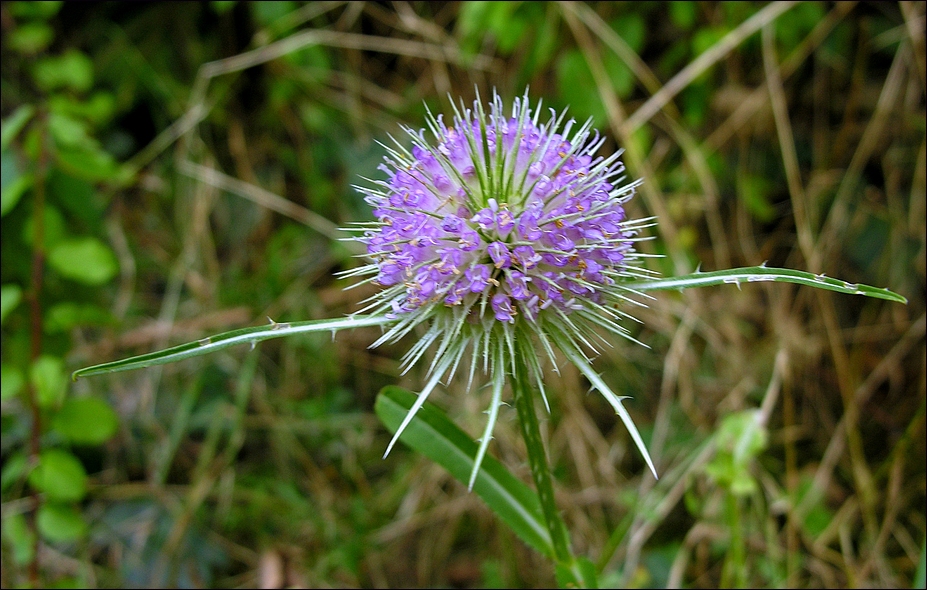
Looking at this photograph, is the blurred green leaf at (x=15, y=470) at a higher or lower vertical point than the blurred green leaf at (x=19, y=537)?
higher

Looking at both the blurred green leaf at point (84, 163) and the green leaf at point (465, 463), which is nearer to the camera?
the green leaf at point (465, 463)

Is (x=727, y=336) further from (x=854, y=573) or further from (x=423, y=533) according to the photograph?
(x=423, y=533)

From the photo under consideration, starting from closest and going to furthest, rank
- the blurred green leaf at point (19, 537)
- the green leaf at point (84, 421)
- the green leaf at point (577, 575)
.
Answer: the green leaf at point (577, 575) < the blurred green leaf at point (19, 537) < the green leaf at point (84, 421)

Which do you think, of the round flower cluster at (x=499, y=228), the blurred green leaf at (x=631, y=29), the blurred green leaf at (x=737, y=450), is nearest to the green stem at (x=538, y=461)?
the round flower cluster at (x=499, y=228)

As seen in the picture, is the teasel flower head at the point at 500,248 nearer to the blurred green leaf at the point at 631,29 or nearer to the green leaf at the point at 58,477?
the green leaf at the point at 58,477

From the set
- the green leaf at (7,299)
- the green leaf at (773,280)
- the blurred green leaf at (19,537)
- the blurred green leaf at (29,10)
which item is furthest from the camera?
the blurred green leaf at (29,10)

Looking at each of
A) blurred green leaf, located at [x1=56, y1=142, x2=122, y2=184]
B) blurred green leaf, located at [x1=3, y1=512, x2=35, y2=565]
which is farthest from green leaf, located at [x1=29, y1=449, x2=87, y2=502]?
blurred green leaf, located at [x1=56, y1=142, x2=122, y2=184]

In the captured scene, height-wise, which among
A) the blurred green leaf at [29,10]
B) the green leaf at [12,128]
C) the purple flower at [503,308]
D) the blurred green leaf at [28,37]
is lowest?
the purple flower at [503,308]

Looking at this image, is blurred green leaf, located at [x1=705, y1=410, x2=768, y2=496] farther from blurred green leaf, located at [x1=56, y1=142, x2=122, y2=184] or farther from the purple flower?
blurred green leaf, located at [x1=56, y1=142, x2=122, y2=184]
